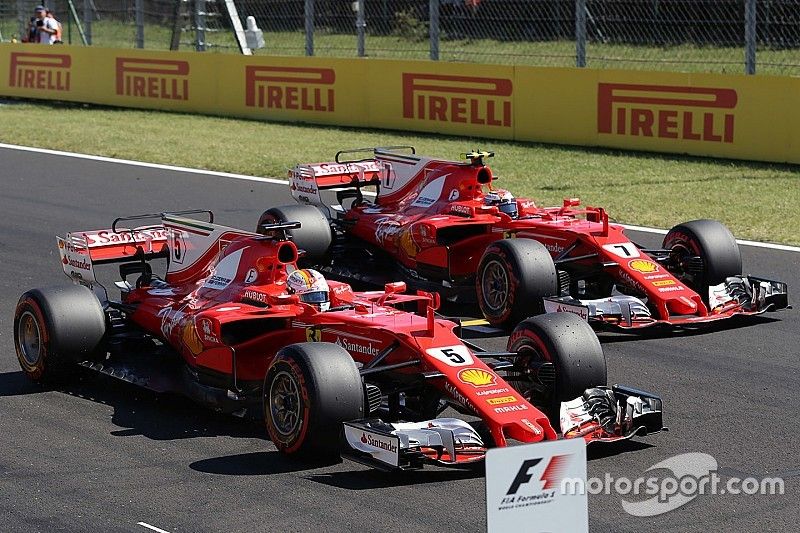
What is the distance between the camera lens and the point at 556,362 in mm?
8141

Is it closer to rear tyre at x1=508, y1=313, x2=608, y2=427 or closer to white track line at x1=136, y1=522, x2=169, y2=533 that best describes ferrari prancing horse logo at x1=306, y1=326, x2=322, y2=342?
rear tyre at x1=508, y1=313, x2=608, y2=427

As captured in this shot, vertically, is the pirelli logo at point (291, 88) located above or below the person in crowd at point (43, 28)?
below

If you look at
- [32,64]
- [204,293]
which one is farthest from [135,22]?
[204,293]

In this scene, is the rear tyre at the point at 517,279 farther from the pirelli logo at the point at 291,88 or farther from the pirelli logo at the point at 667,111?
the pirelli logo at the point at 291,88

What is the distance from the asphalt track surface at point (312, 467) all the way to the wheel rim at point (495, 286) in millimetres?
438

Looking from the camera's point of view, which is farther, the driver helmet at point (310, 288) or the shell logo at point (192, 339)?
the shell logo at point (192, 339)

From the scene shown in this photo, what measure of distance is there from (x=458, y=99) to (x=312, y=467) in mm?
14965

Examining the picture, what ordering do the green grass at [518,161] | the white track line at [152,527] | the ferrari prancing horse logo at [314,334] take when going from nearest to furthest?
1. the white track line at [152,527]
2. the ferrari prancing horse logo at [314,334]
3. the green grass at [518,161]

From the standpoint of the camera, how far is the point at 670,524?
6883 millimetres

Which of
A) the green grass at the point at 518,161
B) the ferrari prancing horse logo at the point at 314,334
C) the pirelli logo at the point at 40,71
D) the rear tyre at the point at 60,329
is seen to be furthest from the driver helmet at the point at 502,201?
the pirelli logo at the point at 40,71

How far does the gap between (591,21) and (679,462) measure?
1405 centimetres

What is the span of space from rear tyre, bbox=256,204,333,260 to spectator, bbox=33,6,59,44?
60.3 ft

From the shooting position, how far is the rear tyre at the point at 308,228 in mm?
12633

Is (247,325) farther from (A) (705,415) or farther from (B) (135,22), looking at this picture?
(B) (135,22)
